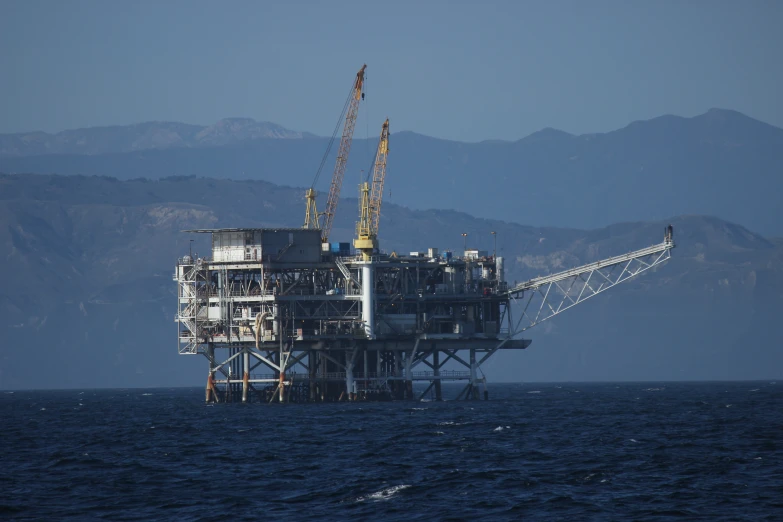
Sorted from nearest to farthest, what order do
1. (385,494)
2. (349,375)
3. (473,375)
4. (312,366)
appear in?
(385,494) → (349,375) → (312,366) → (473,375)

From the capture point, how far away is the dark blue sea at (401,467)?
66.2 m

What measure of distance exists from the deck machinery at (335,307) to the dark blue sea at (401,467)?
1427 cm

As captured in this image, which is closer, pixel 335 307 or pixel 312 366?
pixel 335 307

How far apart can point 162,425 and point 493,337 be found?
39332 mm

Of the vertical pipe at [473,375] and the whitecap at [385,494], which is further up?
the vertical pipe at [473,375]

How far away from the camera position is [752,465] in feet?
261

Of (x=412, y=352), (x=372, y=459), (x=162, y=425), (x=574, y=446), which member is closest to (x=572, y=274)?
(x=412, y=352)

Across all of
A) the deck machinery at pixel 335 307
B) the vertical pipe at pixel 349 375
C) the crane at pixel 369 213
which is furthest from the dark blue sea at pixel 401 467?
the crane at pixel 369 213

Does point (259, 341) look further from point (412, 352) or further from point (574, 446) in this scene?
point (574, 446)

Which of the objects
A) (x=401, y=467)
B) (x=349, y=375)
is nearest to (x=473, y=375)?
(x=349, y=375)

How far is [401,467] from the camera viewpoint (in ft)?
267

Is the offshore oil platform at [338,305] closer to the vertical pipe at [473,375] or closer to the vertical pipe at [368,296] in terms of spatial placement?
the vertical pipe at [368,296]

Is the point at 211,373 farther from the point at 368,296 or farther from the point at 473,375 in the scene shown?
the point at 473,375

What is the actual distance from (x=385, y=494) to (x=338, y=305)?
7187 centimetres
